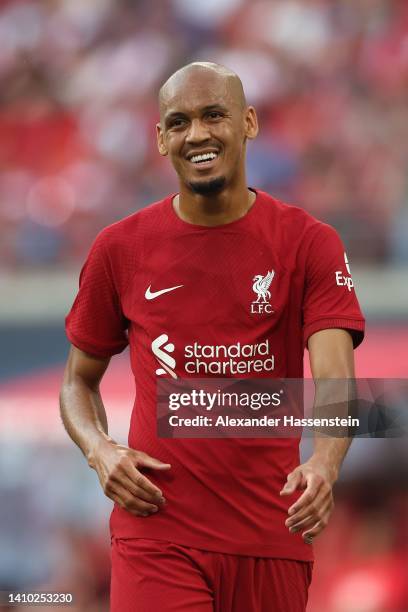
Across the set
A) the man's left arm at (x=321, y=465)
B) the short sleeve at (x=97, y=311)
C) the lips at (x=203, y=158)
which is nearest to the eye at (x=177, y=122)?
the lips at (x=203, y=158)

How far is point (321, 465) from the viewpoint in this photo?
3041mm

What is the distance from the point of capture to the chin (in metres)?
3.48

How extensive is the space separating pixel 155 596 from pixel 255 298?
911mm

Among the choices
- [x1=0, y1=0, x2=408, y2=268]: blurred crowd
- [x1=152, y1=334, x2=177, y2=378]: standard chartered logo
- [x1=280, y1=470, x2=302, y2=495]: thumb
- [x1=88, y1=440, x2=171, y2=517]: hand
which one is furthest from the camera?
[x1=0, y1=0, x2=408, y2=268]: blurred crowd

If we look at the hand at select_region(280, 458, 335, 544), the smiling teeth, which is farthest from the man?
the hand at select_region(280, 458, 335, 544)

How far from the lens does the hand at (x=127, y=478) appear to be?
3221 millimetres

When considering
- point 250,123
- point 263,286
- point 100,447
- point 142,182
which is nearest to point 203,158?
point 250,123

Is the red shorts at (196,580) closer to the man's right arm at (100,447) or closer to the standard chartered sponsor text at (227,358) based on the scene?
the man's right arm at (100,447)

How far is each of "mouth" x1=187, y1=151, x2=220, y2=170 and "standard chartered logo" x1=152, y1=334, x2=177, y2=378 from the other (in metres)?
0.52

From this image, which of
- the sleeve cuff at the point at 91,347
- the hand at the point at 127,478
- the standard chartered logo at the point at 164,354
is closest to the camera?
the hand at the point at 127,478

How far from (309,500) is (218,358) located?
0.66 meters

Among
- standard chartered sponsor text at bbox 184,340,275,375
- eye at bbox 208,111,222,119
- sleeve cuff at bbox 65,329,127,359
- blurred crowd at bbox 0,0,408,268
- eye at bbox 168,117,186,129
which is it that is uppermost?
blurred crowd at bbox 0,0,408,268

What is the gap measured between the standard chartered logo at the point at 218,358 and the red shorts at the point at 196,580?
1.69 ft

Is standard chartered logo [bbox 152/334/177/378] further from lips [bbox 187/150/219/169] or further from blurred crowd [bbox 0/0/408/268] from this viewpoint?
blurred crowd [bbox 0/0/408/268]
